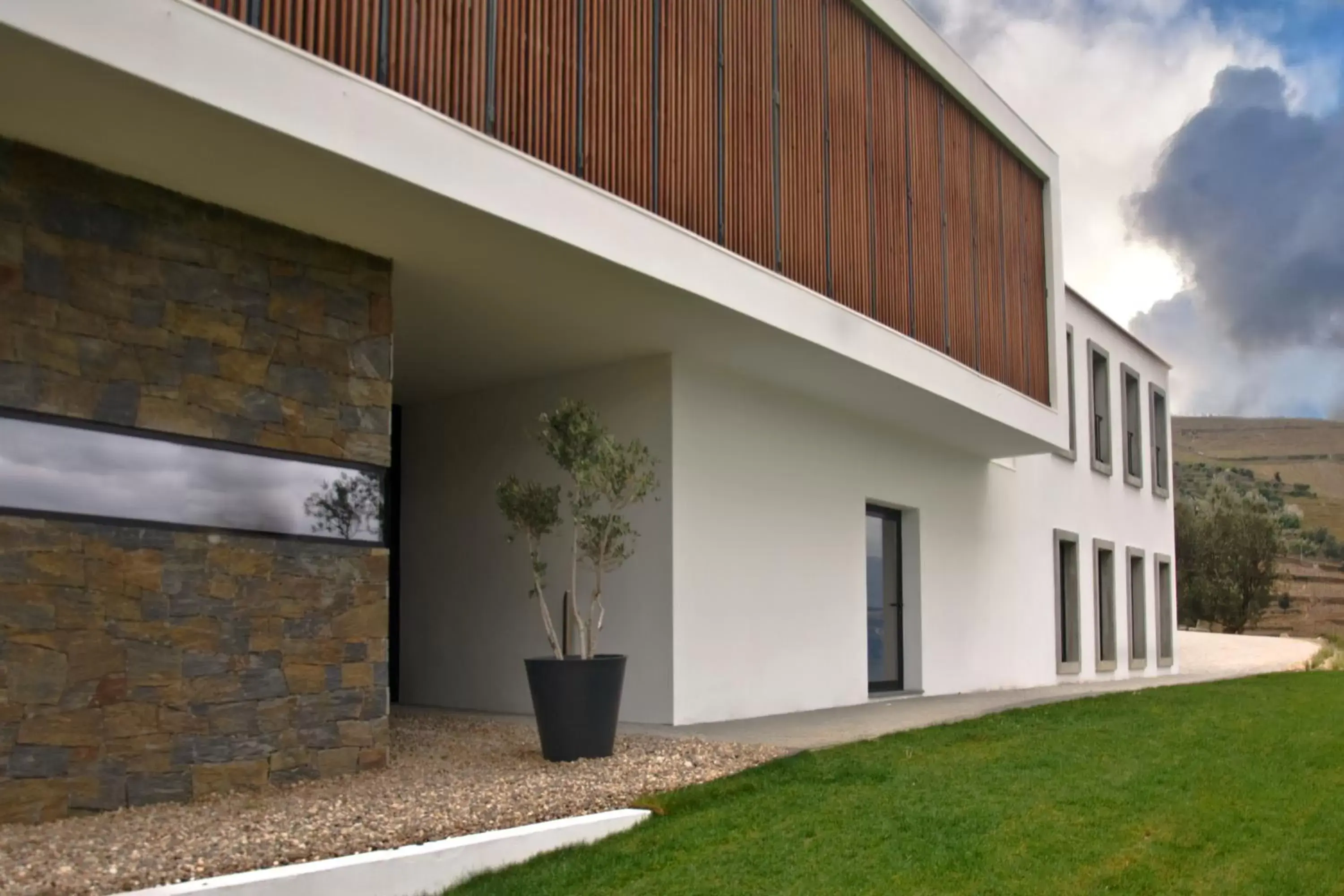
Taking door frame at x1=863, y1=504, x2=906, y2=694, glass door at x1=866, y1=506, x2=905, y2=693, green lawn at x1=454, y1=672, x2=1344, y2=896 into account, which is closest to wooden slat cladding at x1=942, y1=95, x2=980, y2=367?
door frame at x1=863, y1=504, x2=906, y2=694

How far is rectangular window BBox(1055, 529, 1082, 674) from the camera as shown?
727 inches

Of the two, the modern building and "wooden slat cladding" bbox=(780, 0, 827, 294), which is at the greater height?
"wooden slat cladding" bbox=(780, 0, 827, 294)

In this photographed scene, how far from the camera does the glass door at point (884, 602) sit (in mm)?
13664

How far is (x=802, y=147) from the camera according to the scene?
1062 centimetres

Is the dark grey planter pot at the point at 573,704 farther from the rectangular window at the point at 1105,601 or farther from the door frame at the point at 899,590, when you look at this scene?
the rectangular window at the point at 1105,601

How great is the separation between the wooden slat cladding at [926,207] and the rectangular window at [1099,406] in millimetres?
8210

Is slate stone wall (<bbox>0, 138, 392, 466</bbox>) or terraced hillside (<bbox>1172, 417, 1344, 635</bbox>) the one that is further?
terraced hillside (<bbox>1172, 417, 1344, 635</bbox>)

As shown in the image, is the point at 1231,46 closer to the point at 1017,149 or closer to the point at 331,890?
the point at 1017,149

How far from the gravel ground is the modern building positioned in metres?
0.38

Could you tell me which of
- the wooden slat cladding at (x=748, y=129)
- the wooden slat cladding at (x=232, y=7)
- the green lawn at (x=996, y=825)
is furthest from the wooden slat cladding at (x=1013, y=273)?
the wooden slat cladding at (x=232, y=7)

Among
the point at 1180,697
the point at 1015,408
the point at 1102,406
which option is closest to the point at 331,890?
the point at 1180,697

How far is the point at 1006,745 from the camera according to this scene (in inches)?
332

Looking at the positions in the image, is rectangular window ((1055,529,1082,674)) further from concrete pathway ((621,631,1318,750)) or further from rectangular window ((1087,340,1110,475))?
rectangular window ((1087,340,1110,475))

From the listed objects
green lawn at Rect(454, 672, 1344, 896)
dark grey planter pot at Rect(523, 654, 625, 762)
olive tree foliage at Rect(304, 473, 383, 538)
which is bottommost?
green lawn at Rect(454, 672, 1344, 896)
